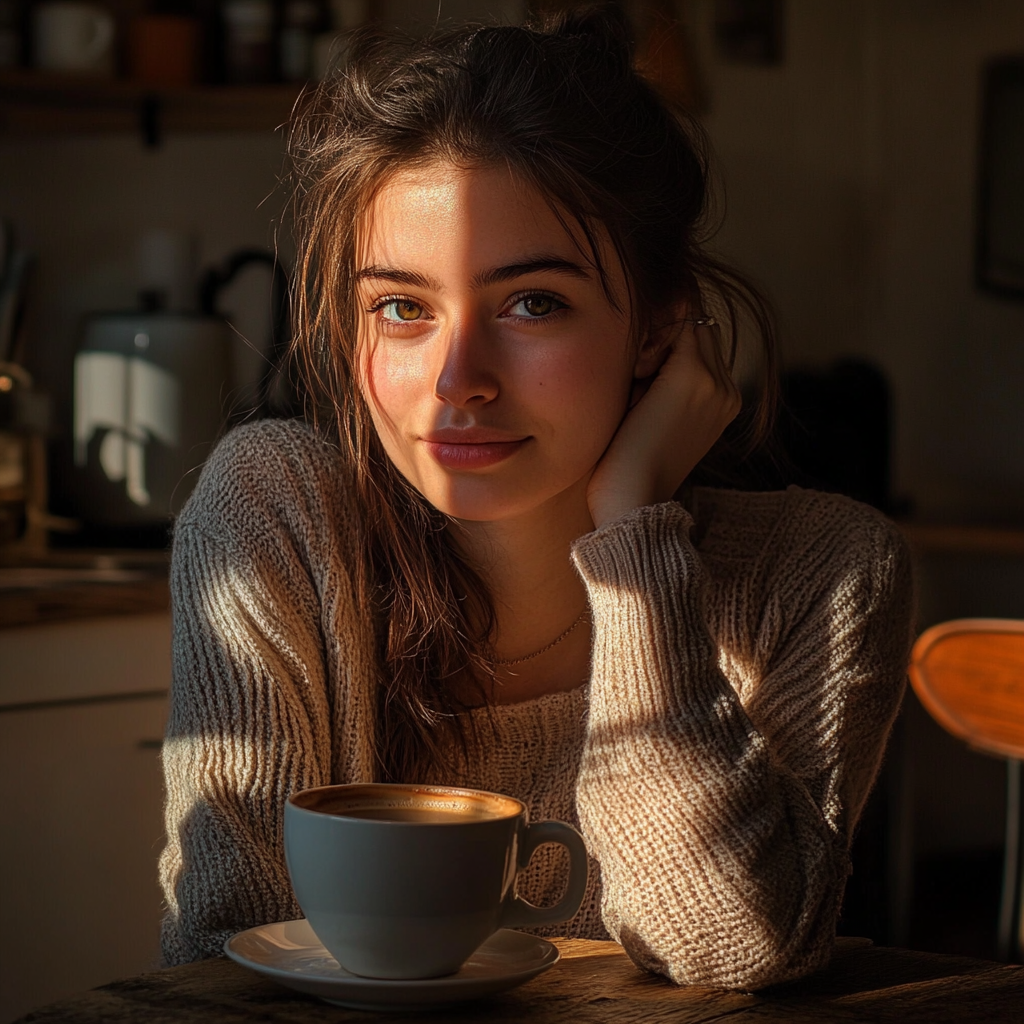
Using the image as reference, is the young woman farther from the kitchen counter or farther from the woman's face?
the kitchen counter

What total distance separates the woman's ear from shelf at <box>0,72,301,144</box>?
1.33 metres

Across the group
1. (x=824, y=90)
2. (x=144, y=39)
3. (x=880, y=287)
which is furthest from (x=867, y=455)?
(x=144, y=39)

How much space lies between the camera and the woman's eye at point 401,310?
995 millimetres

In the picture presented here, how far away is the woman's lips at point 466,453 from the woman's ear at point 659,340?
7.7 inches

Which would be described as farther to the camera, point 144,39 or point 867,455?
point 867,455

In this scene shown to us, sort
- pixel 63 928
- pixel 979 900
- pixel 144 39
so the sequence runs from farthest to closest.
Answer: pixel 979 900, pixel 144 39, pixel 63 928

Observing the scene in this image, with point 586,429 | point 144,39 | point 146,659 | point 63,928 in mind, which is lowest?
point 63,928

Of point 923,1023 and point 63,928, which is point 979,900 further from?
point 923,1023

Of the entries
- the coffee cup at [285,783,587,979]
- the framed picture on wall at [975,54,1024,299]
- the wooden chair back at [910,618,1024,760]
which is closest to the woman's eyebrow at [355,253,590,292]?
the coffee cup at [285,783,587,979]

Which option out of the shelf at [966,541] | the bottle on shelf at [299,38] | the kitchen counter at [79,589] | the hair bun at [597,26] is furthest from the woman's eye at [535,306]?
the shelf at [966,541]

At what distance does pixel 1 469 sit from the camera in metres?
1.99

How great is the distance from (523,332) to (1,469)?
126 cm

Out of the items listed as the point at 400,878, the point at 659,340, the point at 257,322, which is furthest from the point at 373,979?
the point at 257,322

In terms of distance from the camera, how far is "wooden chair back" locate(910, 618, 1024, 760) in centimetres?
215
